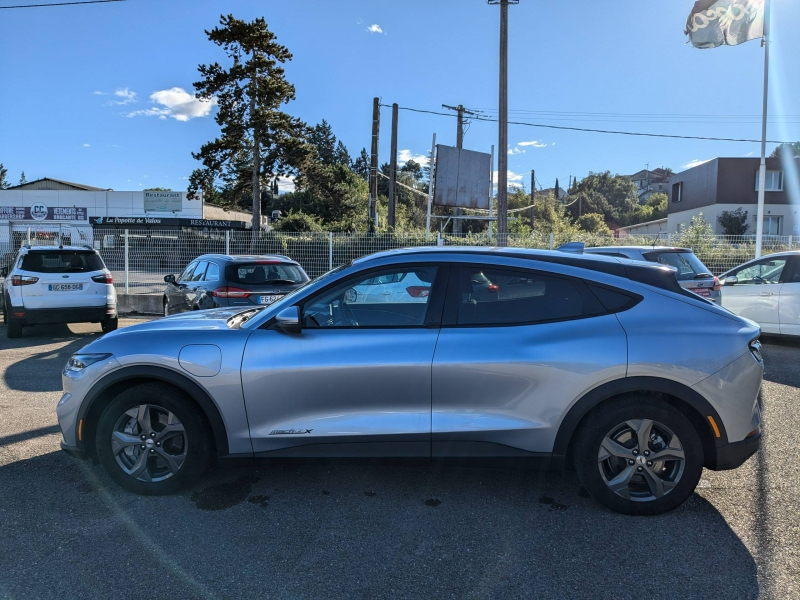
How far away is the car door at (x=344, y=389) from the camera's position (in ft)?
11.1

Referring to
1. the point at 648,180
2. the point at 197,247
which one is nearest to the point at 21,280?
the point at 197,247

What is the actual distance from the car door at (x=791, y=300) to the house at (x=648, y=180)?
9429cm

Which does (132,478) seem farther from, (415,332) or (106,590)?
(415,332)

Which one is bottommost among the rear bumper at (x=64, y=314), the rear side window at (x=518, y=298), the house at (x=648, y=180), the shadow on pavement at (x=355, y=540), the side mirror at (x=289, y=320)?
the shadow on pavement at (x=355, y=540)

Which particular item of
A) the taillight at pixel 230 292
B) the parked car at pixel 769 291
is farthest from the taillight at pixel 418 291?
the parked car at pixel 769 291

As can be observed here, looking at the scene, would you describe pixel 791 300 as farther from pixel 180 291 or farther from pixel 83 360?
pixel 180 291

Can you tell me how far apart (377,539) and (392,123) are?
82.6 ft

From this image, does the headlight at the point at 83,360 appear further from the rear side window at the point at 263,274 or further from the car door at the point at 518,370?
the rear side window at the point at 263,274

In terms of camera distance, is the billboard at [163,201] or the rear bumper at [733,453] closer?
the rear bumper at [733,453]

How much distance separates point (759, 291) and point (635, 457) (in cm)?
746

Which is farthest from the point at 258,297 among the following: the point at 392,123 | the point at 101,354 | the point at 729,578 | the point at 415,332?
the point at 392,123

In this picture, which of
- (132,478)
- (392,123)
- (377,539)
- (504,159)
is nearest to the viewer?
(377,539)

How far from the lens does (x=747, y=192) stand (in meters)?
35.4

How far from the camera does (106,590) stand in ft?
8.80
